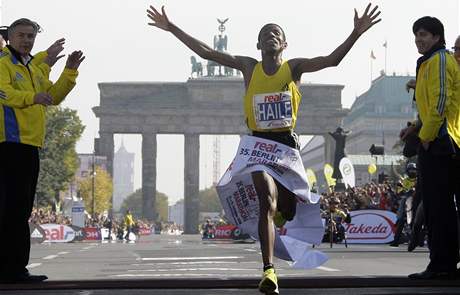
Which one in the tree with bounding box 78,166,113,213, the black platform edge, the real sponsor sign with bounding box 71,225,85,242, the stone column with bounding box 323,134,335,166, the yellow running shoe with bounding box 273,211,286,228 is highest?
the stone column with bounding box 323,134,335,166

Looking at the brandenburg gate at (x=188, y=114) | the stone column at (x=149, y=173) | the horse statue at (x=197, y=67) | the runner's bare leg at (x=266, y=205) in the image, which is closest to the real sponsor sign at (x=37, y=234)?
the runner's bare leg at (x=266, y=205)

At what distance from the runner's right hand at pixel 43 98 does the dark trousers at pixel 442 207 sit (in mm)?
2776

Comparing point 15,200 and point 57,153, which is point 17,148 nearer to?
point 15,200

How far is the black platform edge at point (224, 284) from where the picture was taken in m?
8.00

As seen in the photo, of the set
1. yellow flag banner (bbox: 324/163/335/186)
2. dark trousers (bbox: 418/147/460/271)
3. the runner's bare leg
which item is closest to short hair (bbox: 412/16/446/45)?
dark trousers (bbox: 418/147/460/271)

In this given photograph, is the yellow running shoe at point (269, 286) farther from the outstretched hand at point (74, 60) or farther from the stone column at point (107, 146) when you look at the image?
the stone column at point (107, 146)

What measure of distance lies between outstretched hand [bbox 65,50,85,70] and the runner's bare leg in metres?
1.75

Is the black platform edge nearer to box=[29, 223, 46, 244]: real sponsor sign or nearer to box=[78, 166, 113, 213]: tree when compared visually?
box=[29, 223, 46, 244]: real sponsor sign

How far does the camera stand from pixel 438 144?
28.1 ft

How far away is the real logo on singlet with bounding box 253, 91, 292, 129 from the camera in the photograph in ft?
27.2

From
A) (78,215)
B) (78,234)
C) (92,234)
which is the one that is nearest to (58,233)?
(78,234)

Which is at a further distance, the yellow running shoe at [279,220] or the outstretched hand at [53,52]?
the outstretched hand at [53,52]

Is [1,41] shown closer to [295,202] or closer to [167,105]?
[295,202]

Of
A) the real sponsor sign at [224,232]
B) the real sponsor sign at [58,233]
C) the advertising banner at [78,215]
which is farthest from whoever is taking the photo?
the advertising banner at [78,215]
